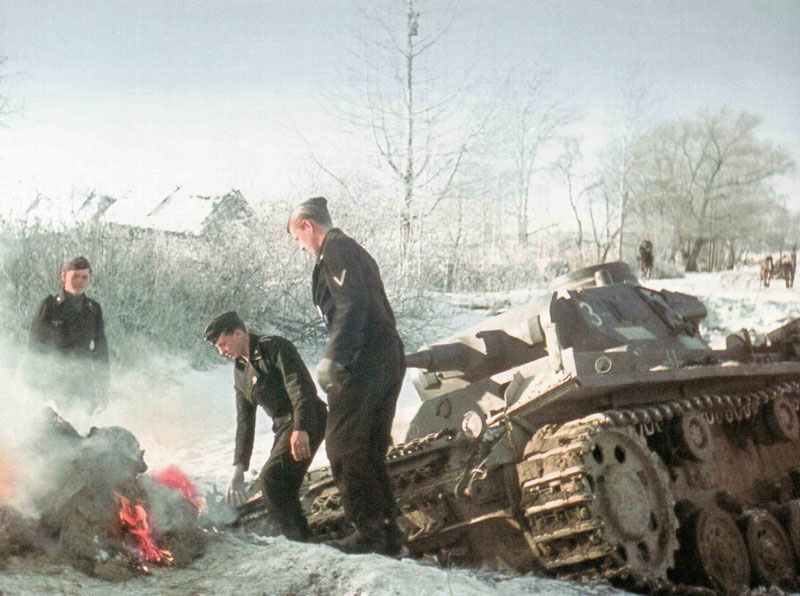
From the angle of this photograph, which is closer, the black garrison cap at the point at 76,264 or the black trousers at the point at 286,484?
the black trousers at the point at 286,484

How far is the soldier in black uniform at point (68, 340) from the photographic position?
7496 millimetres

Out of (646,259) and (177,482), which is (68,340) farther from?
(646,259)

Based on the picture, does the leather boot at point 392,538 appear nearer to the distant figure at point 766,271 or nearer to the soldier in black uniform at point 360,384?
the soldier in black uniform at point 360,384

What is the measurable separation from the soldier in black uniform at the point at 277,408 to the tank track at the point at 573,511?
1250 millimetres

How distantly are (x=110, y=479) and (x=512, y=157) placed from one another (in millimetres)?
27750

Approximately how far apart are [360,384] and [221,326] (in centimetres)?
133

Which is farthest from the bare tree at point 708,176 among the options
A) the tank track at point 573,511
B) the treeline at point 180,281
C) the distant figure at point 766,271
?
the tank track at point 573,511

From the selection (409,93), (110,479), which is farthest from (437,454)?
(409,93)

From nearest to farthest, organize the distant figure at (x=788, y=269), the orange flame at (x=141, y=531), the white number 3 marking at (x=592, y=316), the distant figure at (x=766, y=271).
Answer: the orange flame at (x=141, y=531) → the white number 3 marking at (x=592, y=316) → the distant figure at (x=788, y=269) → the distant figure at (x=766, y=271)

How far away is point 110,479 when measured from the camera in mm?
4082

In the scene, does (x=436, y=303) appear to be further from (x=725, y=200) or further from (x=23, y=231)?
(x=725, y=200)

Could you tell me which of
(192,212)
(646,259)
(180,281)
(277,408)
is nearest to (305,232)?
(277,408)

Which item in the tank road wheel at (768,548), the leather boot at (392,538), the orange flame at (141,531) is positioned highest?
the orange flame at (141,531)

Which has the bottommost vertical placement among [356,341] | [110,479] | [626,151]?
[110,479]
